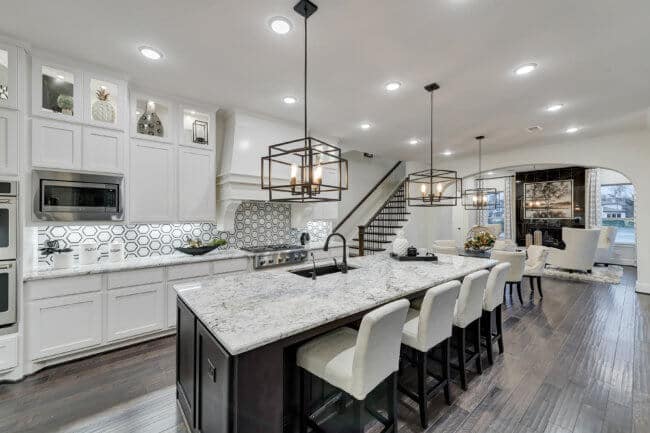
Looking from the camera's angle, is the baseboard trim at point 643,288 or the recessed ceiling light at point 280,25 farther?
the baseboard trim at point 643,288

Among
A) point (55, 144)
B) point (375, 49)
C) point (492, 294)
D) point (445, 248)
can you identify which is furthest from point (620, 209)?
point (55, 144)

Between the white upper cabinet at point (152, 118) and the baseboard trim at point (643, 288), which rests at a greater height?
the white upper cabinet at point (152, 118)

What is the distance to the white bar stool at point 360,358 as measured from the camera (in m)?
1.45

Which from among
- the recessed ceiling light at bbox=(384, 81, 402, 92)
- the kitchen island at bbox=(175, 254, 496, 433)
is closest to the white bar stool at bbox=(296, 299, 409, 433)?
the kitchen island at bbox=(175, 254, 496, 433)

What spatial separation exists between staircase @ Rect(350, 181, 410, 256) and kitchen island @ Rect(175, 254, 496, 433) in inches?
182

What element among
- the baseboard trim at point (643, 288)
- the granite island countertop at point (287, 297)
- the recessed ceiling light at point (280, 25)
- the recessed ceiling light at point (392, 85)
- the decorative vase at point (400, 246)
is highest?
the recessed ceiling light at point (392, 85)

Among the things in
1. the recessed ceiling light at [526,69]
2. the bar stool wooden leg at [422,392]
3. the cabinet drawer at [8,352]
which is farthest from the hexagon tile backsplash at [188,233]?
the recessed ceiling light at [526,69]

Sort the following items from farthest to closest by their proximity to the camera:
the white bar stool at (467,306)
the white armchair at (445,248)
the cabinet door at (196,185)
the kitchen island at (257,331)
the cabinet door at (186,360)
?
the white armchair at (445,248) < the cabinet door at (196,185) < the white bar stool at (467,306) < the cabinet door at (186,360) < the kitchen island at (257,331)

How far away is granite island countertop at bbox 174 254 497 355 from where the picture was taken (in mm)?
1394

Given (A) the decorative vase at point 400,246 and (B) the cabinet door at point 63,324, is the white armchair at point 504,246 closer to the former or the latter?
(A) the decorative vase at point 400,246

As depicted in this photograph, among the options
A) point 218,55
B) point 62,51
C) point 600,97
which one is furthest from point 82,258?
point 600,97

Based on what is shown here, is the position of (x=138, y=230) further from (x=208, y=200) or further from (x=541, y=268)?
(x=541, y=268)

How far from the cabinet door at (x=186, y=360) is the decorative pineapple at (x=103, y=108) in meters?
2.27

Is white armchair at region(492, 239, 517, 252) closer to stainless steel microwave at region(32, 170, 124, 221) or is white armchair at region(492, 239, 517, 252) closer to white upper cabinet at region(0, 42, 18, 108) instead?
stainless steel microwave at region(32, 170, 124, 221)
